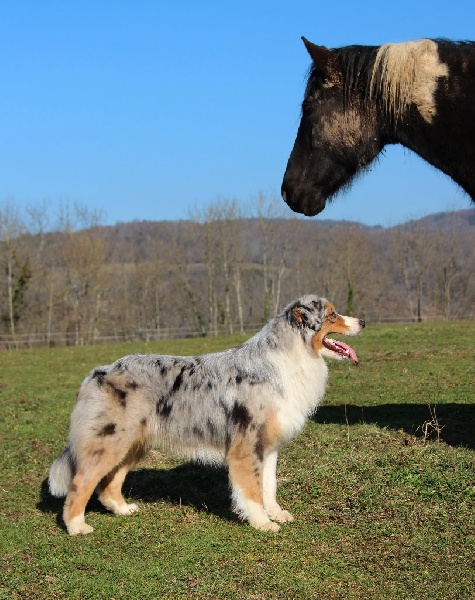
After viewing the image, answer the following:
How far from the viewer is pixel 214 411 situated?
7.52 meters

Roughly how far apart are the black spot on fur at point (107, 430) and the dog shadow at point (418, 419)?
14.4 ft

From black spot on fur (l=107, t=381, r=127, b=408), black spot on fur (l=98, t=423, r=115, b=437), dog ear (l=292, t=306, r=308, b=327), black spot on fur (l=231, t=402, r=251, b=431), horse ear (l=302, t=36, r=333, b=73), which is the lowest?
black spot on fur (l=98, t=423, r=115, b=437)

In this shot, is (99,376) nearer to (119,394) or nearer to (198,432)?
(119,394)

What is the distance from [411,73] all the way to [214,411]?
12.8 feet

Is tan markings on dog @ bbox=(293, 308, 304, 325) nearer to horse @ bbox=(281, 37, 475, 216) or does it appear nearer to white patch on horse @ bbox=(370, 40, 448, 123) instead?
horse @ bbox=(281, 37, 475, 216)

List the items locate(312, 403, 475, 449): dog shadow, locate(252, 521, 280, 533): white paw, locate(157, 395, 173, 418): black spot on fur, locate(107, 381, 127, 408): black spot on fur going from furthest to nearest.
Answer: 1. locate(312, 403, 475, 449): dog shadow
2. locate(157, 395, 173, 418): black spot on fur
3. locate(107, 381, 127, 408): black spot on fur
4. locate(252, 521, 280, 533): white paw

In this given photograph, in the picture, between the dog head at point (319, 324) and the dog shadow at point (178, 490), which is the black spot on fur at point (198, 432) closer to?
the dog shadow at point (178, 490)

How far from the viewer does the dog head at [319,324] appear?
7.66 metres

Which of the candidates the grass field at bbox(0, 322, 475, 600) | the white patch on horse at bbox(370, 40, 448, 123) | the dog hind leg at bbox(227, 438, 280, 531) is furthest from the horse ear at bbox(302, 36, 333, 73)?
the grass field at bbox(0, 322, 475, 600)

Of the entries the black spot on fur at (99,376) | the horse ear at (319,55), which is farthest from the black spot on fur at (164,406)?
the horse ear at (319,55)

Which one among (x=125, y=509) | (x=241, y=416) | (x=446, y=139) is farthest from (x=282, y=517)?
(x=446, y=139)

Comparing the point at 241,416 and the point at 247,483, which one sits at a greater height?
the point at 241,416

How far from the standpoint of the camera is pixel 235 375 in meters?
7.62

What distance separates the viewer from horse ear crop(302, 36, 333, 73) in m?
5.32
